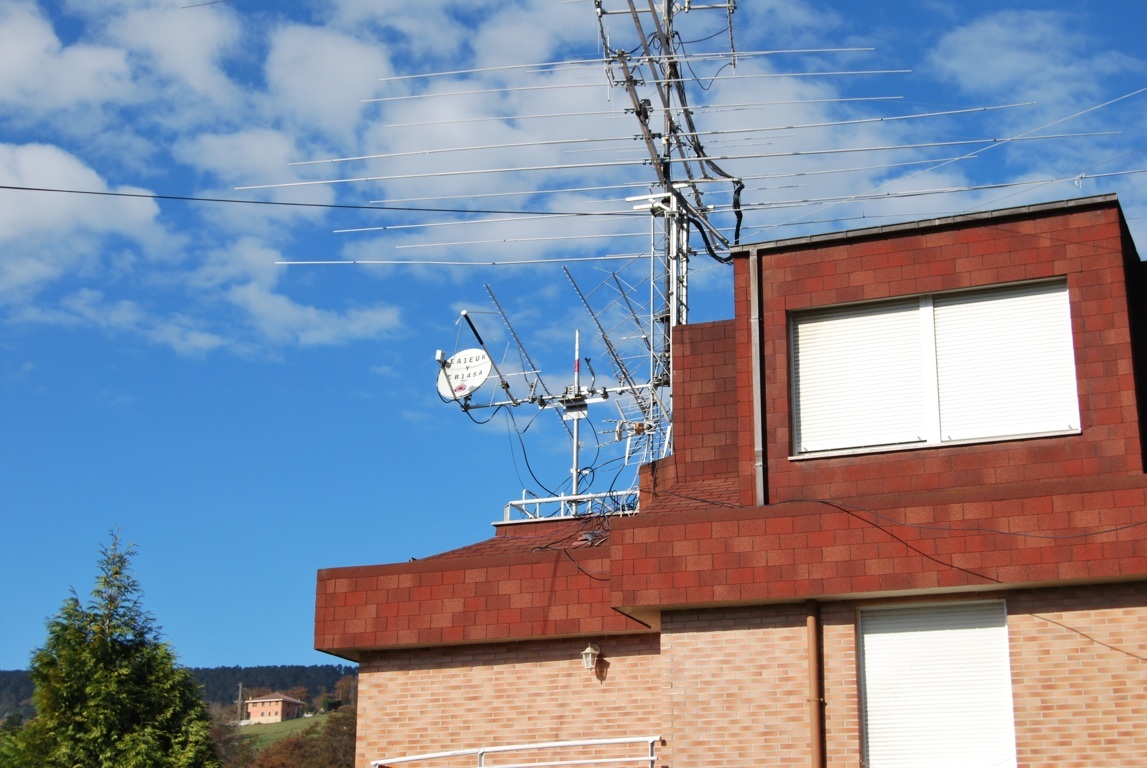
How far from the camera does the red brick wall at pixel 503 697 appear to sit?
15.3 meters

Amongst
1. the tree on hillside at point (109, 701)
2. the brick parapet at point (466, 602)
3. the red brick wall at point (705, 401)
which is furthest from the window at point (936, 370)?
the tree on hillside at point (109, 701)

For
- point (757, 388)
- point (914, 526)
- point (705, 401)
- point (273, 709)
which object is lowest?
point (914, 526)

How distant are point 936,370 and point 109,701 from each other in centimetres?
1222

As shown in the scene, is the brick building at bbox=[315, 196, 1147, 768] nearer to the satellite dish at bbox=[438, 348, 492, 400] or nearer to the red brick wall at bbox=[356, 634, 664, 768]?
the red brick wall at bbox=[356, 634, 664, 768]

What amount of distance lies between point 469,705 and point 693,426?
379cm

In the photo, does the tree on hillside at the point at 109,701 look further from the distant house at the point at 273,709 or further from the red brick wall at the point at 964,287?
the distant house at the point at 273,709

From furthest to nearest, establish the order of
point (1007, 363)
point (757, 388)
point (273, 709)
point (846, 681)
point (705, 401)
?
point (273, 709)
point (705, 401)
point (757, 388)
point (1007, 363)
point (846, 681)

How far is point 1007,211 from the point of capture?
13.8 meters

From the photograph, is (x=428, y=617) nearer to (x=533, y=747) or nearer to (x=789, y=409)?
(x=533, y=747)

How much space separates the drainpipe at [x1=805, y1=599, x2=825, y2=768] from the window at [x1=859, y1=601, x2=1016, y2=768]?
387 mm

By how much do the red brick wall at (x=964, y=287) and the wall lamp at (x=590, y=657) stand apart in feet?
9.39

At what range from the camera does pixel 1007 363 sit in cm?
1345

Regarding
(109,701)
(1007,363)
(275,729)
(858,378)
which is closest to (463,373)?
(109,701)

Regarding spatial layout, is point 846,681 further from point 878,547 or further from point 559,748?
point 559,748
